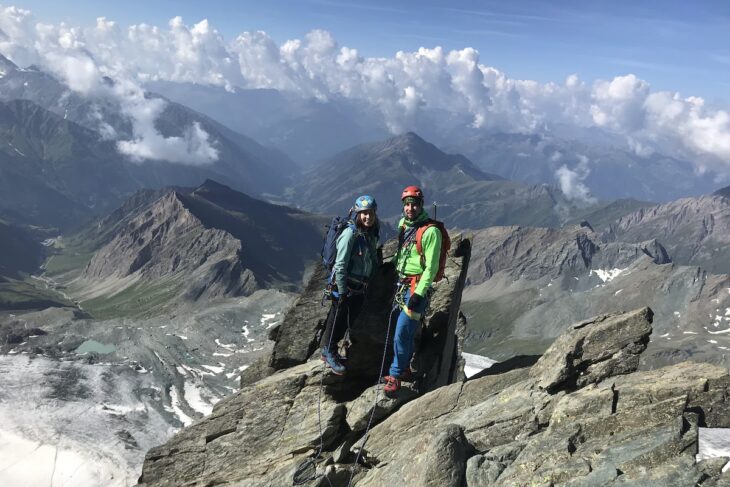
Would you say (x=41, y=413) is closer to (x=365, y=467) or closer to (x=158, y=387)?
(x=158, y=387)

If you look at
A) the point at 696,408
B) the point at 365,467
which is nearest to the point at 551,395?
the point at 696,408

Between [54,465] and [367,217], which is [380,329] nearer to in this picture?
[367,217]

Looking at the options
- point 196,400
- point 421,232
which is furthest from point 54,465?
point 421,232

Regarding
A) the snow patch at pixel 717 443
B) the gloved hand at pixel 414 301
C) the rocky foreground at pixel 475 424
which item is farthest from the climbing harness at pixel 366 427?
the snow patch at pixel 717 443

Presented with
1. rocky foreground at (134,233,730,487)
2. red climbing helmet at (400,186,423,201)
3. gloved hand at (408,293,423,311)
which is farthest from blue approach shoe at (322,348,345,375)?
red climbing helmet at (400,186,423,201)

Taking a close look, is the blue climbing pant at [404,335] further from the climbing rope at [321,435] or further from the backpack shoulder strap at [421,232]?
the backpack shoulder strap at [421,232]

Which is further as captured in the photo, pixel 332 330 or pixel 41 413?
pixel 41 413
